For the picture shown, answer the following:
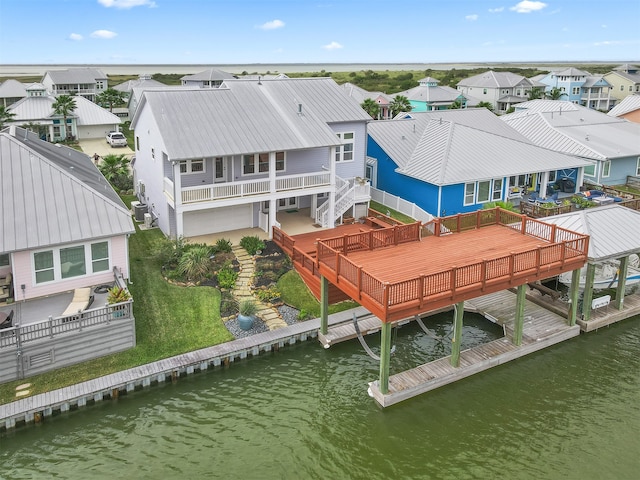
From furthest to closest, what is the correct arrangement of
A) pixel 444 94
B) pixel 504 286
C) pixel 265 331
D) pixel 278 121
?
1. pixel 444 94
2. pixel 278 121
3. pixel 265 331
4. pixel 504 286

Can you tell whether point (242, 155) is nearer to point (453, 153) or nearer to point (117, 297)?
point (117, 297)

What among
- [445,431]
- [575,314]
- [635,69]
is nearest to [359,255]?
[445,431]

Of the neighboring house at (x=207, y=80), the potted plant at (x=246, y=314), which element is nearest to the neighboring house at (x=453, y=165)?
the potted plant at (x=246, y=314)

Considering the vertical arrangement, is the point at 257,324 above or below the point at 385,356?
below

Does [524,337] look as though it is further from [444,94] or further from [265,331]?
[444,94]

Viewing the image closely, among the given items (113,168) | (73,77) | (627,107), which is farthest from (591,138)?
(73,77)

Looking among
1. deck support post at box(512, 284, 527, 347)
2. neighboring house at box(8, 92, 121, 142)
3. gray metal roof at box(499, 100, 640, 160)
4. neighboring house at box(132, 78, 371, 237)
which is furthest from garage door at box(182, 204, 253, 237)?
neighboring house at box(8, 92, 121, 142)
